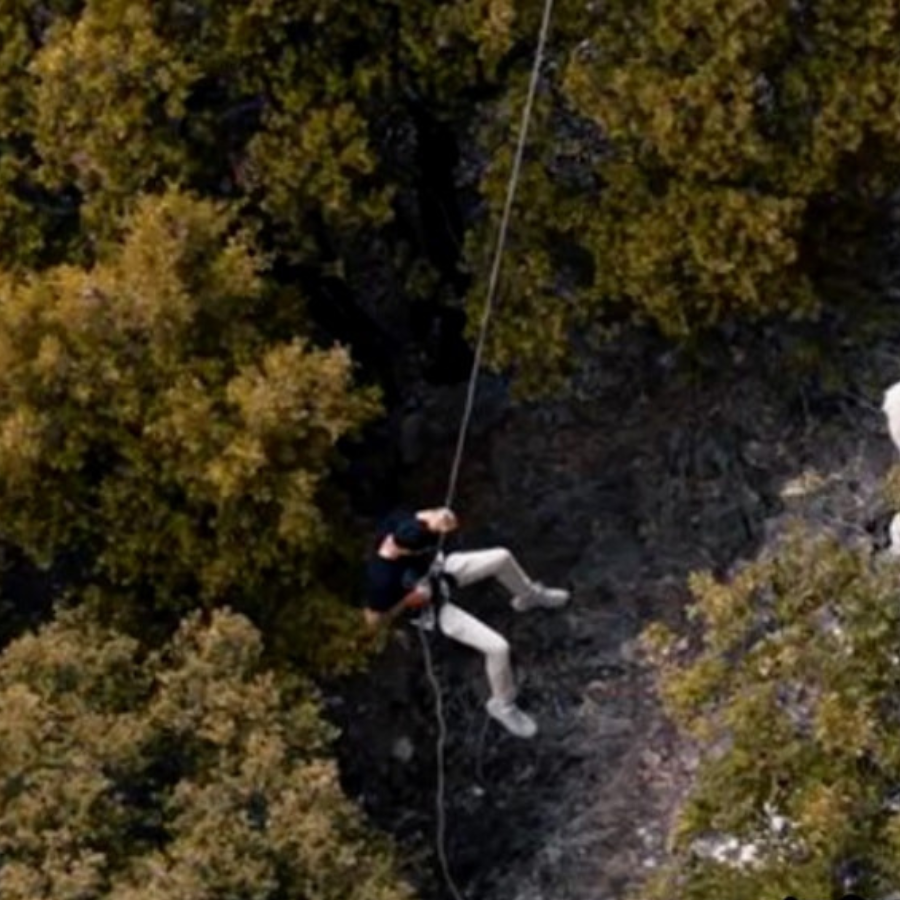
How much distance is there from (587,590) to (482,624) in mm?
1310

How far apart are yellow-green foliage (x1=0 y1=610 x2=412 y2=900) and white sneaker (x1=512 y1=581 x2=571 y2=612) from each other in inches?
103

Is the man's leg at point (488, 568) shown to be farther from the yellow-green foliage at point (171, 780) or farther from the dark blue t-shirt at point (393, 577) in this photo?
the yellow-green foliage at point (171, 780)

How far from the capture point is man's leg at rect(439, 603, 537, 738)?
19.4 m

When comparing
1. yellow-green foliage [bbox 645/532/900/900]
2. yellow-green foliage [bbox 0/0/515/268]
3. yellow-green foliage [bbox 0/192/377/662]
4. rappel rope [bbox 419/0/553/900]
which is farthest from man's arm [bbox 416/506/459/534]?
yellow-green foliage [bbox 645/532/900/900]

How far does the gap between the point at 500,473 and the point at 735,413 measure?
6.82 feet

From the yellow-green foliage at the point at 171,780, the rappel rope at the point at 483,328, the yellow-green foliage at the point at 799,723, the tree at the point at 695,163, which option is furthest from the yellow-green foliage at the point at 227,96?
the yellow-green foliage at the point at 799,723

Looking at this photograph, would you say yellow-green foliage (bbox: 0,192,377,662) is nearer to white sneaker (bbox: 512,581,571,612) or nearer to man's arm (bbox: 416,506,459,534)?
man's arm (bbox: 416,506,459,534)

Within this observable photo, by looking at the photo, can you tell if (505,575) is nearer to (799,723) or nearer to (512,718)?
(512,718)

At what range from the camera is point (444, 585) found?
19391 millimetres

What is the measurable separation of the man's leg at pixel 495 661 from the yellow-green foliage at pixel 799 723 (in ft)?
12.3

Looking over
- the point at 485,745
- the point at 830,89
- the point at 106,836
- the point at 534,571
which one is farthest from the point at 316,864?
the point at 830,89

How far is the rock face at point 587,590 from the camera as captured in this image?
1938 centimetres

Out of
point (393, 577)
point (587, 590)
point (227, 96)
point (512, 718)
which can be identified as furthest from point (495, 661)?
point (227, 96)

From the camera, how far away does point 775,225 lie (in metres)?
19.0
